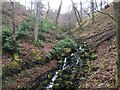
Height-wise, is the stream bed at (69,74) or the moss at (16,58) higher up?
the moss at (16,58)

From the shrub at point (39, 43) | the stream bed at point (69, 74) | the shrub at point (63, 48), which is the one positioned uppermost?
the shrub at point (39, 43)

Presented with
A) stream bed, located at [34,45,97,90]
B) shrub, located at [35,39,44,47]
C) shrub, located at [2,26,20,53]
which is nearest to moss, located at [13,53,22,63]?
shrub, located at [2,26,20,53]

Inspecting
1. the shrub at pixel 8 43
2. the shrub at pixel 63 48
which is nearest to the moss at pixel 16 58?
the shrub at pixel 8 43

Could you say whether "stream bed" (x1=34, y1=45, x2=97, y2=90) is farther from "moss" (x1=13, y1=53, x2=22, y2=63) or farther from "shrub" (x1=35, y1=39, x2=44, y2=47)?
"shrub" (x1=35, y1=39, x2=44, y2=47)

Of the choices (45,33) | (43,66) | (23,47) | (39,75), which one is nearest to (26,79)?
(39,75)

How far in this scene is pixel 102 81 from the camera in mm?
12125

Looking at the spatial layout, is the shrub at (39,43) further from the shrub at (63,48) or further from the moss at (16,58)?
the moss at (16,58)

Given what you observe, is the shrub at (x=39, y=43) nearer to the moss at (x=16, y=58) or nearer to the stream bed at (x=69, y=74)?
the stream bed at (x=69, y=74)

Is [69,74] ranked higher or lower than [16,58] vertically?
lower

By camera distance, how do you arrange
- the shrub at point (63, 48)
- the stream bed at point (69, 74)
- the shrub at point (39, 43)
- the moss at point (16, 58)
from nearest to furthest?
the stream bed at point (69, 74), the moss at point (16, 58), the shrub at point (63, 48), the shrub at point (39, 43)

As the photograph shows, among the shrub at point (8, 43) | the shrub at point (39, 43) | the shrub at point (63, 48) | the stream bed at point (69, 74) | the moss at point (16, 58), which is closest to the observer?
the stream bed at point (69, 74)

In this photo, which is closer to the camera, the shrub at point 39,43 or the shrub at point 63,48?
the shrub at point 63,48

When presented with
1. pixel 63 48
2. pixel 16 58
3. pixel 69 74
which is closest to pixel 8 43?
pixel 16 58

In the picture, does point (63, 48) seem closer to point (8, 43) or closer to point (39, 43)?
point (39, 43)
